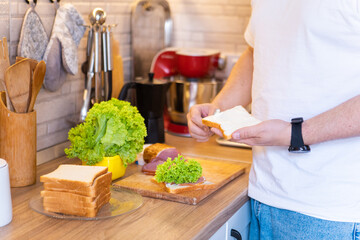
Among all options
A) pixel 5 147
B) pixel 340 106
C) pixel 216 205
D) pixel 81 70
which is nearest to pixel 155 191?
pixel 216 205

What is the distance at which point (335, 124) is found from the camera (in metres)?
1.31

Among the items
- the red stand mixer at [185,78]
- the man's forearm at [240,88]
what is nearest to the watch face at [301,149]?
the man's forearm at [240,88]

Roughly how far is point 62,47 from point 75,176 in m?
0.60

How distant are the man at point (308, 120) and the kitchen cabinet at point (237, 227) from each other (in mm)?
61

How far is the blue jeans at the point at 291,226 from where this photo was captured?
138cm

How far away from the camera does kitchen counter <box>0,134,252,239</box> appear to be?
1221 millimetres

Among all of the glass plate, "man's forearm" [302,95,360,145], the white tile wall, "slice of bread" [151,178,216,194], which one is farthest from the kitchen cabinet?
the white tile wall

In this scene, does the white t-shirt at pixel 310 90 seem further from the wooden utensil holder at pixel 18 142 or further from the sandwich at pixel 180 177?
the wooden utensil holder at pixel 18 142

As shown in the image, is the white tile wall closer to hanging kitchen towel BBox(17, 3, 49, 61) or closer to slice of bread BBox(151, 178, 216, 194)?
hanging kitchen towel BBox(17, 3, 49, 61)

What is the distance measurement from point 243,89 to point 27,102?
27.6 inches

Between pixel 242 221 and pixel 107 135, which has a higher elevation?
pixel 107 135

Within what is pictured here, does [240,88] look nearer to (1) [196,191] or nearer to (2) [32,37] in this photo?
(1) [196,191]

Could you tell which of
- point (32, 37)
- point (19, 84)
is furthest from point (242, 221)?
point (32, 37)

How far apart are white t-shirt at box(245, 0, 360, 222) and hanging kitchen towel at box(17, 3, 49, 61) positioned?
0.72 m
